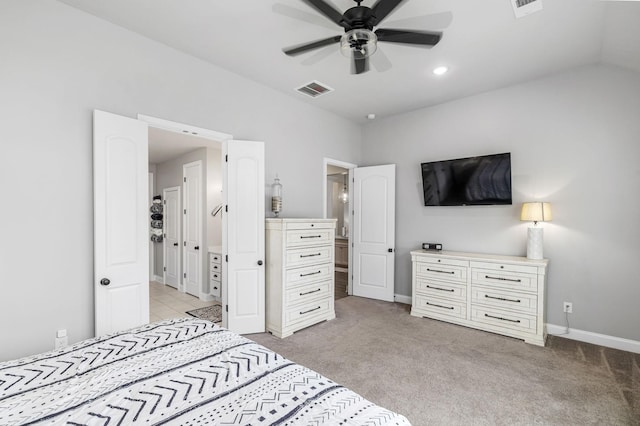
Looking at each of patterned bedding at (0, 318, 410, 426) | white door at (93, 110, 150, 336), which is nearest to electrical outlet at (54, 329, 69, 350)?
white door at (93, 110, 150, 336)

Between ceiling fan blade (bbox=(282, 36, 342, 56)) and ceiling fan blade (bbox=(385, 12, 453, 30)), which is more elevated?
ceiling fan blade (bbox=(385, 12, 453, 30))

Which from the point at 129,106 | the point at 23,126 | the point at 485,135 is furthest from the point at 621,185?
the point at 23,126

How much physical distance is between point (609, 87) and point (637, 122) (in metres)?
0.47

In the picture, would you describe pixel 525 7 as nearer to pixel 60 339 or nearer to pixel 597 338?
pixel 597 338

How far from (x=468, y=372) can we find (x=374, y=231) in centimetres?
257

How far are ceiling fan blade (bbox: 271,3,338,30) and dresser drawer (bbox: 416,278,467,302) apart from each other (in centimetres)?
328

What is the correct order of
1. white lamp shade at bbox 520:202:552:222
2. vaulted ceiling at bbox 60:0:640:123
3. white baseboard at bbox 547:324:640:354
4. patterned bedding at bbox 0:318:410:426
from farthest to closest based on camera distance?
1. white lamp shade at bbox 520:202:552:222
2. white baseboard at bbox 547:324:640:354
3. vaulted ceiling at bbox 60:0:640:123
4. patterned bedding at bbox 0:318:410:426

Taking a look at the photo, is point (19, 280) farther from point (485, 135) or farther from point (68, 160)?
point (485, 135)

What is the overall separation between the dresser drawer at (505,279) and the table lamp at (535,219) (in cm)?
30

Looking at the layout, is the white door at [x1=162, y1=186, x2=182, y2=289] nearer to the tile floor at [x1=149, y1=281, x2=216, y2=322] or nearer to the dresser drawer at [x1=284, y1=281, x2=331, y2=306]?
the tile floor at [x1=149, y1=281, x2=216, y2=322]

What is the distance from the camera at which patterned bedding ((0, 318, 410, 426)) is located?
1.04m

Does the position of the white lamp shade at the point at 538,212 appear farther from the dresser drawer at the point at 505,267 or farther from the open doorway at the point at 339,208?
the open doorway at the point at 339,208

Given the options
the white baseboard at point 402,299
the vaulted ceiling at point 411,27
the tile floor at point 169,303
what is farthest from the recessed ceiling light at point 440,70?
the tile floor at point 169,303

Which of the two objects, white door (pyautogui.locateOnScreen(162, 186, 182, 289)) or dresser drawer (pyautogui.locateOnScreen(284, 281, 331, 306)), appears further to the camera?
white door (pyautogui.locateOnScreen(162, 186, 182, 289))
